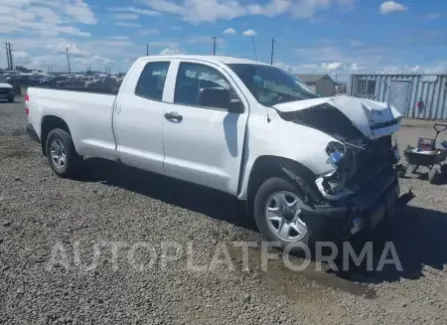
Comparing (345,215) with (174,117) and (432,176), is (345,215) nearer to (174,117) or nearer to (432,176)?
(174,117)

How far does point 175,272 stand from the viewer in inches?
143

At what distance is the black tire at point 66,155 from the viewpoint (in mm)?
6211

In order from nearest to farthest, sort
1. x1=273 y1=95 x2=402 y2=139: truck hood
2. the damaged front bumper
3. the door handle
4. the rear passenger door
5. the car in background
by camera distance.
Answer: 1. the damaged front bumper
2. x1=273 y1=95 x2=402 y2=139: truck hood
3. the door handle
4. the rear passenger door
5. the car in background

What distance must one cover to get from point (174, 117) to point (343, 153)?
203 cm

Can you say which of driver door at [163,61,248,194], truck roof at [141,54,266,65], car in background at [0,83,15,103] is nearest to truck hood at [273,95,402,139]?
driver door at [163,61,248,194]

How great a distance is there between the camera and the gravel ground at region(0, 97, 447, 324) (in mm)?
3062

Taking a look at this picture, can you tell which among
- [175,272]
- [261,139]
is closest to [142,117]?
[261,139]

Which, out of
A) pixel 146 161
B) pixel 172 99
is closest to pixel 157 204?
pixel 146 161

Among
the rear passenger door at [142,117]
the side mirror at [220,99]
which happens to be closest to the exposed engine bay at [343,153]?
the side mirror at [220,99]

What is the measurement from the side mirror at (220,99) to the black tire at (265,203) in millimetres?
853

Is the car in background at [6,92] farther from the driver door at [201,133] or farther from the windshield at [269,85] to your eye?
the windshield at [269,85]

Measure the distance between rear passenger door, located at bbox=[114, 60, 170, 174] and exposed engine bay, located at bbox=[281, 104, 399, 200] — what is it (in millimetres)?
1741

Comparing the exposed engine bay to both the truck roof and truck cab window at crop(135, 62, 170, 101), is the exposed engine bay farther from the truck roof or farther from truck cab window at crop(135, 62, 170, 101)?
truck cab window at crop(135, 62, 170, 101)

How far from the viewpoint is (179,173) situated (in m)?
4.88
